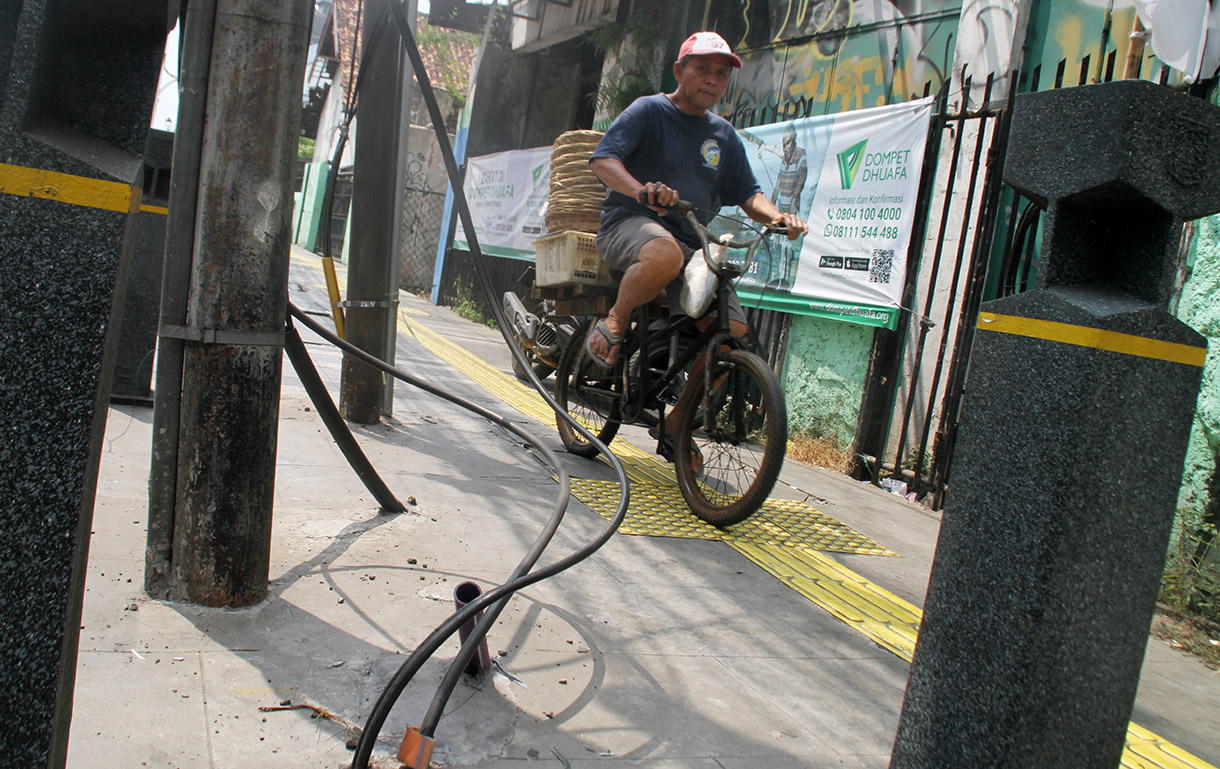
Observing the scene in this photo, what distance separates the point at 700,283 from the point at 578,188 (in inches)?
70.4

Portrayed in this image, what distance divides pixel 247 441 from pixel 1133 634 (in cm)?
224

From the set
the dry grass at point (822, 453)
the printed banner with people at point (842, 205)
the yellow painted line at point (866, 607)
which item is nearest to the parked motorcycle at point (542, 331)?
the printed banner with people at point (842, 205)

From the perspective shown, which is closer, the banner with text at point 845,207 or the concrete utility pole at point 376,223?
the concrete utility pole at point 376,223

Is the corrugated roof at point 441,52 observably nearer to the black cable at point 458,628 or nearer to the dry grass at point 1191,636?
the dry grass at point 1191,636

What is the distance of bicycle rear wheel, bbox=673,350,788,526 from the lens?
3.75 m

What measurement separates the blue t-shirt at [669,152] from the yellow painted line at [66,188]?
3188 millimetres

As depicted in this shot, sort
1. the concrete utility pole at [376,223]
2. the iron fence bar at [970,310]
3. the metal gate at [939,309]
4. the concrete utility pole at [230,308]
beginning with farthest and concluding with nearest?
the metal gate at [939,309] → the iron fence bar at [970,310] → the concrete utility pole at [376,223] → the concrete utility pole at [230,308]

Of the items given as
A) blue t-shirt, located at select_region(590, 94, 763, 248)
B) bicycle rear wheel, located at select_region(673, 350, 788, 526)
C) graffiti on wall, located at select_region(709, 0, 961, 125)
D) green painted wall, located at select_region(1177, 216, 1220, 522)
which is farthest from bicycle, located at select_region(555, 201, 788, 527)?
graffiti on wall, located at select_region(709, 0, 961, 125)

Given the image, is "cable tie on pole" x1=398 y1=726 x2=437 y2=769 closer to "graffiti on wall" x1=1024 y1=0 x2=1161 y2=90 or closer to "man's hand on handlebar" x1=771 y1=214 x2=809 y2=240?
"man's hand on handlebar" x1=771 y1=214 x2=809 y2=240

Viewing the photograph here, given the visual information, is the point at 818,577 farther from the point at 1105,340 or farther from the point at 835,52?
the point at 835,52

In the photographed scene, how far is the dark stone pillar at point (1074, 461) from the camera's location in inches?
70.8

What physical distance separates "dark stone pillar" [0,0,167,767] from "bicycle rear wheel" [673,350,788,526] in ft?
8.93

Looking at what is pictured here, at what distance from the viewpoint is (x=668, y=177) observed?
4.61m

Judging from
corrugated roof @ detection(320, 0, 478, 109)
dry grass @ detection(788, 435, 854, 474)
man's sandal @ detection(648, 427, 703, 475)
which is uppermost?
corrugated roof @ detection(320, 0, 478, 109)
